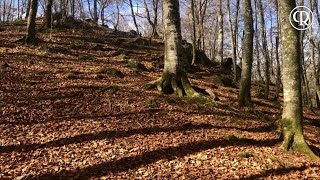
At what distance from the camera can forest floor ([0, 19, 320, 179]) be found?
6.41m

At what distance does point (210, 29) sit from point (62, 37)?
28.3 meters

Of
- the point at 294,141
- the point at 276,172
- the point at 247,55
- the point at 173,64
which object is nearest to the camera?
the point at 276,172

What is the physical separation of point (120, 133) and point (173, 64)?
421 cm

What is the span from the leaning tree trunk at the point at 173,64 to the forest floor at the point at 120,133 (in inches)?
18.6

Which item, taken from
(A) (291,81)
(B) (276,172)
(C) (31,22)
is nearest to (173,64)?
(A) (291,81)

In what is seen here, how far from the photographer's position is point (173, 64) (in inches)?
450

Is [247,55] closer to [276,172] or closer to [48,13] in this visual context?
[276,172]

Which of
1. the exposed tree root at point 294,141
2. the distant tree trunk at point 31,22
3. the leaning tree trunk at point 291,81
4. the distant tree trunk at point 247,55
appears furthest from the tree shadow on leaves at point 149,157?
the distant tree trunk at point 31,22

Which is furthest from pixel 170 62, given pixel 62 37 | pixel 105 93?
pixel 62 37

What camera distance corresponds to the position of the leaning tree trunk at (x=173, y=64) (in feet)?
37.6

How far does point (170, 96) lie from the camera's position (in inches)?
437

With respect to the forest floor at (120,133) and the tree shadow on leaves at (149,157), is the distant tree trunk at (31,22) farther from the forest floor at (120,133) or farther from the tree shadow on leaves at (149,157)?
the tree shadow on leaves at (149,157)

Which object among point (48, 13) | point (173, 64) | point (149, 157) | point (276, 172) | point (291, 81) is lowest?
point (276, 172)

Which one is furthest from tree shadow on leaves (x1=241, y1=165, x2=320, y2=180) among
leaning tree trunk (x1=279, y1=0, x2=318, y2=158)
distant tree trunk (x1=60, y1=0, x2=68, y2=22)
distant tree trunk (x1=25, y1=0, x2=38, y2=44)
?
distant tree trunk (x1=60, y1=0, x2=68, y2=22)
